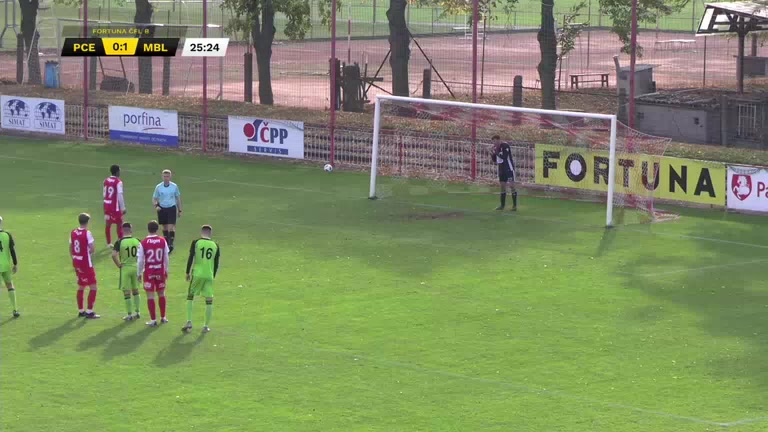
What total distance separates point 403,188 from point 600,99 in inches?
274

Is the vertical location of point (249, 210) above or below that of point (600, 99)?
below

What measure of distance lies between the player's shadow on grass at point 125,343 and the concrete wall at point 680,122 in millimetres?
21565

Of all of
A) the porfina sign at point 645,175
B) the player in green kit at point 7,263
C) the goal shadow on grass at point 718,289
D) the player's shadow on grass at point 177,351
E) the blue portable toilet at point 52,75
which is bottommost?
the player's shadow on grass at point 177,351

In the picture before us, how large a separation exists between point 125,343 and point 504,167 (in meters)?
13.2

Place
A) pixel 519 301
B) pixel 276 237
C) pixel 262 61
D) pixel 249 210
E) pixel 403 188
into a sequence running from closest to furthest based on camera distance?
1. pixel 519 301
2. pixel 276 237
3. pixel 249 210
4. pixel 403 188
5. pixel 262 61

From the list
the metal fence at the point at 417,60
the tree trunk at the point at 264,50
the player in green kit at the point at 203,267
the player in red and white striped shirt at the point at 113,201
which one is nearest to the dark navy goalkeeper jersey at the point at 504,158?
the metal fence at the point at 417,60

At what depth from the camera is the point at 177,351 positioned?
18.9 metres

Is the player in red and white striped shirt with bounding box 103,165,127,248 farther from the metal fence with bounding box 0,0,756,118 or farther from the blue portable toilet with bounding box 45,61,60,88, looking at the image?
the blue portable toilet with bounding box 45,61,60,88

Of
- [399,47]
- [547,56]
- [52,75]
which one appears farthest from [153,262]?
[52,75]

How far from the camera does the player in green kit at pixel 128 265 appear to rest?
2040 cm

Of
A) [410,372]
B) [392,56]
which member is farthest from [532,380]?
[392,56]

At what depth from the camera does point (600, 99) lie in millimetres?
36469

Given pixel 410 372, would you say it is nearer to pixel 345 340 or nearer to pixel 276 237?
pixel 345 340

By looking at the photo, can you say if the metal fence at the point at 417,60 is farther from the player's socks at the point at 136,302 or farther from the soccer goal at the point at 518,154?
the player's socks at the point at 136,302
